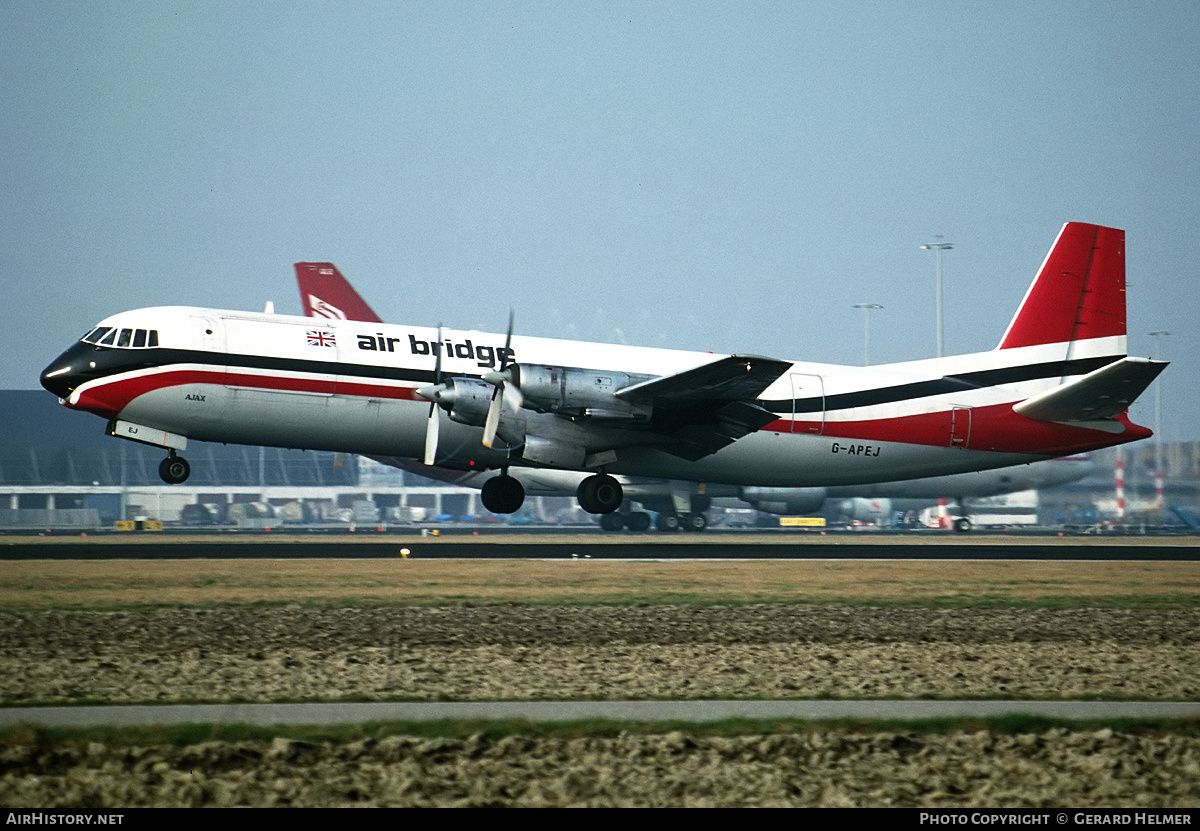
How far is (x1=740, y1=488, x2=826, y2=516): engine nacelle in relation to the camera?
217ft

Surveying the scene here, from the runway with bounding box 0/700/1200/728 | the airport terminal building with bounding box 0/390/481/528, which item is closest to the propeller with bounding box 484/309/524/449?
the runway with bounding box 0/700/1200/728

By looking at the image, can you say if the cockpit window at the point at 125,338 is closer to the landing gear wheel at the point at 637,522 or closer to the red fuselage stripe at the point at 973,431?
the red fuselage stripe at the point at 973,431

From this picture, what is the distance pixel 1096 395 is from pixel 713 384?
11703mm

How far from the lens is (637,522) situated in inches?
2431

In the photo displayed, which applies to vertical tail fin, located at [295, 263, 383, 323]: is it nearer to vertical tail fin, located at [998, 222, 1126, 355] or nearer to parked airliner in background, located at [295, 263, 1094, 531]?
parked airliner in background, located at [295, 263, 1094, 531]

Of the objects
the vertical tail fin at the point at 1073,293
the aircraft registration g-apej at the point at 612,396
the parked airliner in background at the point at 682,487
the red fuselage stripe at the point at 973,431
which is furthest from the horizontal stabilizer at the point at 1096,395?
the parked airliner in background at the point at 682,487

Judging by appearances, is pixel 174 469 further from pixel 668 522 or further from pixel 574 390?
pixel 668 522

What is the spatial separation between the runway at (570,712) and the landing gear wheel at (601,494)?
19010 millimetres

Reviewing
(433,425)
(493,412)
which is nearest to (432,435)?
(433,425)

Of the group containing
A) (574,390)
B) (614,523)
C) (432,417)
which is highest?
(574,390)

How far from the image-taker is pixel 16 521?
72.0 metres

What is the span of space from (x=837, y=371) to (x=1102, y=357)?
28.6 feet

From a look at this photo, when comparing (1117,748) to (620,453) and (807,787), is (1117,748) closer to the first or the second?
(807,787)

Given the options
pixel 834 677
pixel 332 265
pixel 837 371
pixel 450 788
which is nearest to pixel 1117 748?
pixel 834 677
